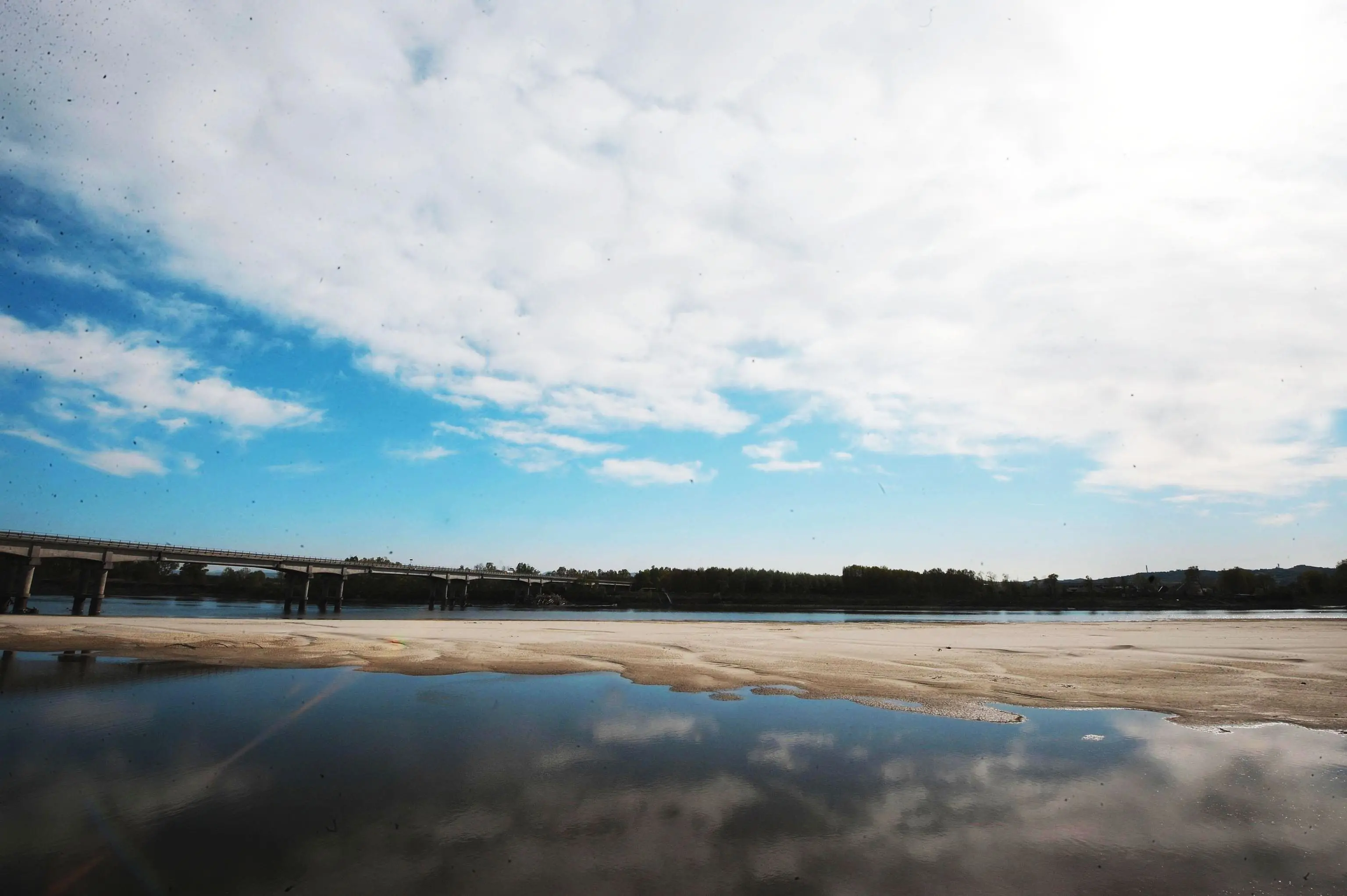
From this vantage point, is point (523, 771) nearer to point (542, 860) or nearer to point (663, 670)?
point (542, 860)

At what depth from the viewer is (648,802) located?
9.29 metres

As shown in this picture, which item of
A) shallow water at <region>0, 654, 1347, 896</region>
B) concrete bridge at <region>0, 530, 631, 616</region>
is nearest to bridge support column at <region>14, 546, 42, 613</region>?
concrete bridge at <region>0, 530, 631, 616</region>

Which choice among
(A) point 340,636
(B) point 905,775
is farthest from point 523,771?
(A) point 340,636

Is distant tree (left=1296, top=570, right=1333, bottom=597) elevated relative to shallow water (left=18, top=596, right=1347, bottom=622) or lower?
elevated

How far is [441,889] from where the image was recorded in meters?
6.45

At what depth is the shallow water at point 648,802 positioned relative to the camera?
22.6 ft

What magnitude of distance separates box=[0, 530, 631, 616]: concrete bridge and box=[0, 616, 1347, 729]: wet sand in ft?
80.1

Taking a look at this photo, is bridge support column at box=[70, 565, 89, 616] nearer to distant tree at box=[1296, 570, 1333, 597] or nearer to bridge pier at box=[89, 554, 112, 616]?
bridge pier at box=[89, 554, 112, 616]

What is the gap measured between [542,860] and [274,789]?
5.30 m

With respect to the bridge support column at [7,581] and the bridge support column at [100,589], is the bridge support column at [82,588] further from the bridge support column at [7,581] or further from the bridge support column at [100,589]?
the bridge support column at [7,581]

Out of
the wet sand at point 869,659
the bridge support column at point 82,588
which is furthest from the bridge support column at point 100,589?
the wet sand at point 869,659

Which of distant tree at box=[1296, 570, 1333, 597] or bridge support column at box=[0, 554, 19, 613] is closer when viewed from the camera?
bridge support column at box=[0, 554, 19, 613]

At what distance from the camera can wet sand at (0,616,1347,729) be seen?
17.9 metres

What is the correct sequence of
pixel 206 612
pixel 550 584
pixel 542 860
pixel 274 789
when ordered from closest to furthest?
pixel 542 860
pixel 274 789
pixel 206 612
pixel 550 584
